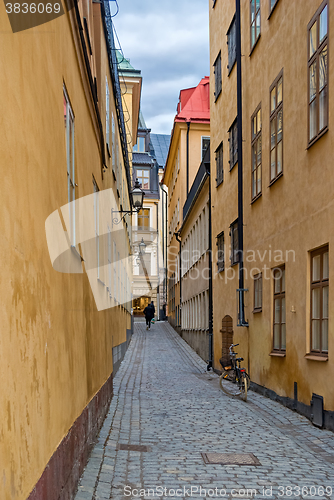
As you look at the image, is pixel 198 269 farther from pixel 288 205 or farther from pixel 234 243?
pixel 288 205

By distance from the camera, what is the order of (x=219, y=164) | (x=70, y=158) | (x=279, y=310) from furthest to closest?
(x=219, y=164) < (x=279, y=310) < (x=70, y=158)

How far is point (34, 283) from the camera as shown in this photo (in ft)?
11.8

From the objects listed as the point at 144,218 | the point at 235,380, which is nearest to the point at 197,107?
the point at 144,218

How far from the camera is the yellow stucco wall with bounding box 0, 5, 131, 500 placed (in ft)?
9.46

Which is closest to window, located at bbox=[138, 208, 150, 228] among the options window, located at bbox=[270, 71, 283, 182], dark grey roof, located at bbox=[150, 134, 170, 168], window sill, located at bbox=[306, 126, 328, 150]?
dark grey roof, located at bbox=[150, 134, 170, 168]

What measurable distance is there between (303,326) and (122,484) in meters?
4.85

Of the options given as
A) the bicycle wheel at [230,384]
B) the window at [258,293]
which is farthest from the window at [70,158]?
the window at [258,293]

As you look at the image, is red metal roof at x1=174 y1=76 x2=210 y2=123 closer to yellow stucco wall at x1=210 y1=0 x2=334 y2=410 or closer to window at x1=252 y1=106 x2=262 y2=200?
yellow stucco wall at x1=210 y1=0 x2=334 y2=410

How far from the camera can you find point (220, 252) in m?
18.6

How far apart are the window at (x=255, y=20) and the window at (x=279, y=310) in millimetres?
5515

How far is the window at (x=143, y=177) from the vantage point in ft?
152

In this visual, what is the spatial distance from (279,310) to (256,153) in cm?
396

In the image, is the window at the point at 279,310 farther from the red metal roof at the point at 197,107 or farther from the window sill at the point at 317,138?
the red metal roof at the point at 197,107

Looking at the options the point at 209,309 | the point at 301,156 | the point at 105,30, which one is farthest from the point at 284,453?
the point at 209,309
